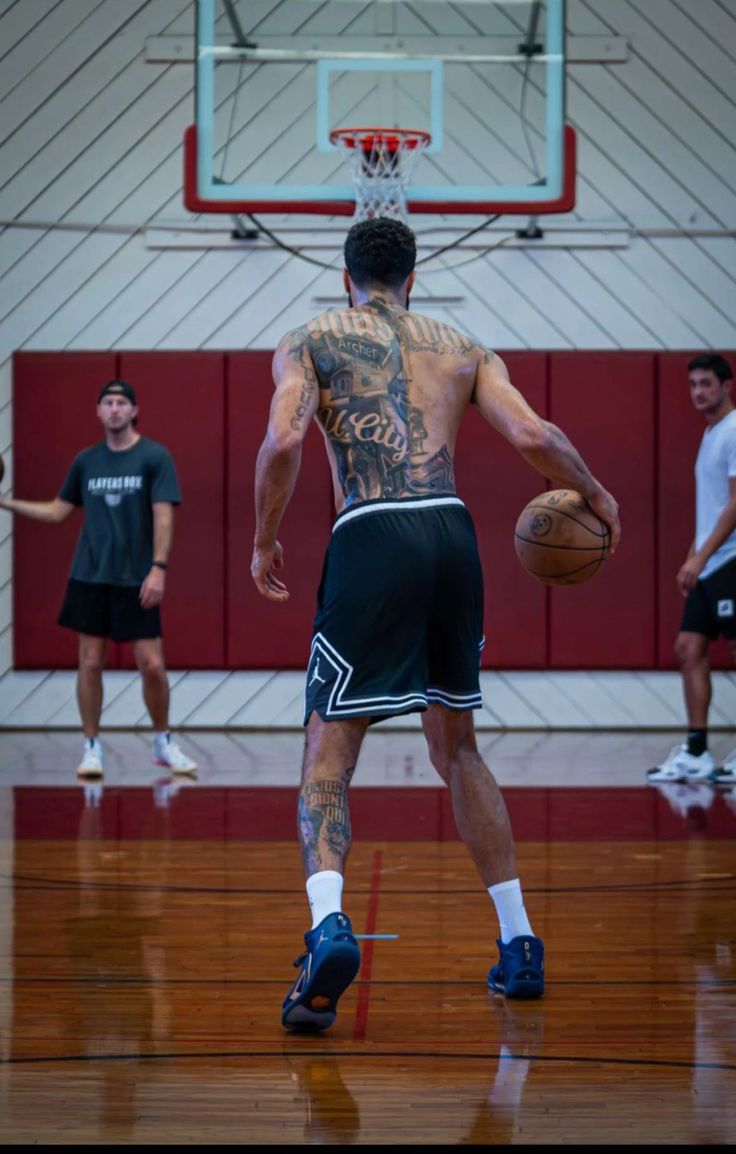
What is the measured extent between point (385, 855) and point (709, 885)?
1.17m

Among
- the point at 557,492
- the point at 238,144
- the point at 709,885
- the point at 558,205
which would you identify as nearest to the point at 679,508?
the point at 558,205

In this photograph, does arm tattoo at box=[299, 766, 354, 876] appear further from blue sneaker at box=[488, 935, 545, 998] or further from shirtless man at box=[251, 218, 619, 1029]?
blue sneaker at box=[488, 935, 545, 998]

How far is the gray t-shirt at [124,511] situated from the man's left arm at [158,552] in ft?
0.19

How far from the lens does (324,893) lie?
10.1 feet

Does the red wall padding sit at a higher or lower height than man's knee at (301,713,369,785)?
higher

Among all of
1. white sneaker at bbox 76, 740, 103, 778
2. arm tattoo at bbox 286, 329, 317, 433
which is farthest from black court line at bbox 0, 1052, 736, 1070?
white sneaker at bbox 76, 740, 103, 778

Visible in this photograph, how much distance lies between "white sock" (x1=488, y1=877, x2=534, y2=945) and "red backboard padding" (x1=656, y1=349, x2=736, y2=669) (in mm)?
6161

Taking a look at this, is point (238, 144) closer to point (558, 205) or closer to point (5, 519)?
point (558, 205)

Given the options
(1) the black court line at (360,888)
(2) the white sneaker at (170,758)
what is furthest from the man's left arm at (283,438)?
(2) the white sneaker at (170,758)

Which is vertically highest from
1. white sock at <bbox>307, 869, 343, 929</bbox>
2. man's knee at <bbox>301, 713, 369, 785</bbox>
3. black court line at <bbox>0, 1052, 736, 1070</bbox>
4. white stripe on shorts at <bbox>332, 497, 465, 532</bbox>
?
white stripe on shorts at <bbox>332, 497, 465, 532</bbox>

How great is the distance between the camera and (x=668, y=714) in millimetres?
9383

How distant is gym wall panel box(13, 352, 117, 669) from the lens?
9.31 meters

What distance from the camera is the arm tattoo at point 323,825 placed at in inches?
124

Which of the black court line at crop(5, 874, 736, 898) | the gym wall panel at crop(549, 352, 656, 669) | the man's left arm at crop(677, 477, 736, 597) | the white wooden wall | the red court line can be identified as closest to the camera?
the red court line
